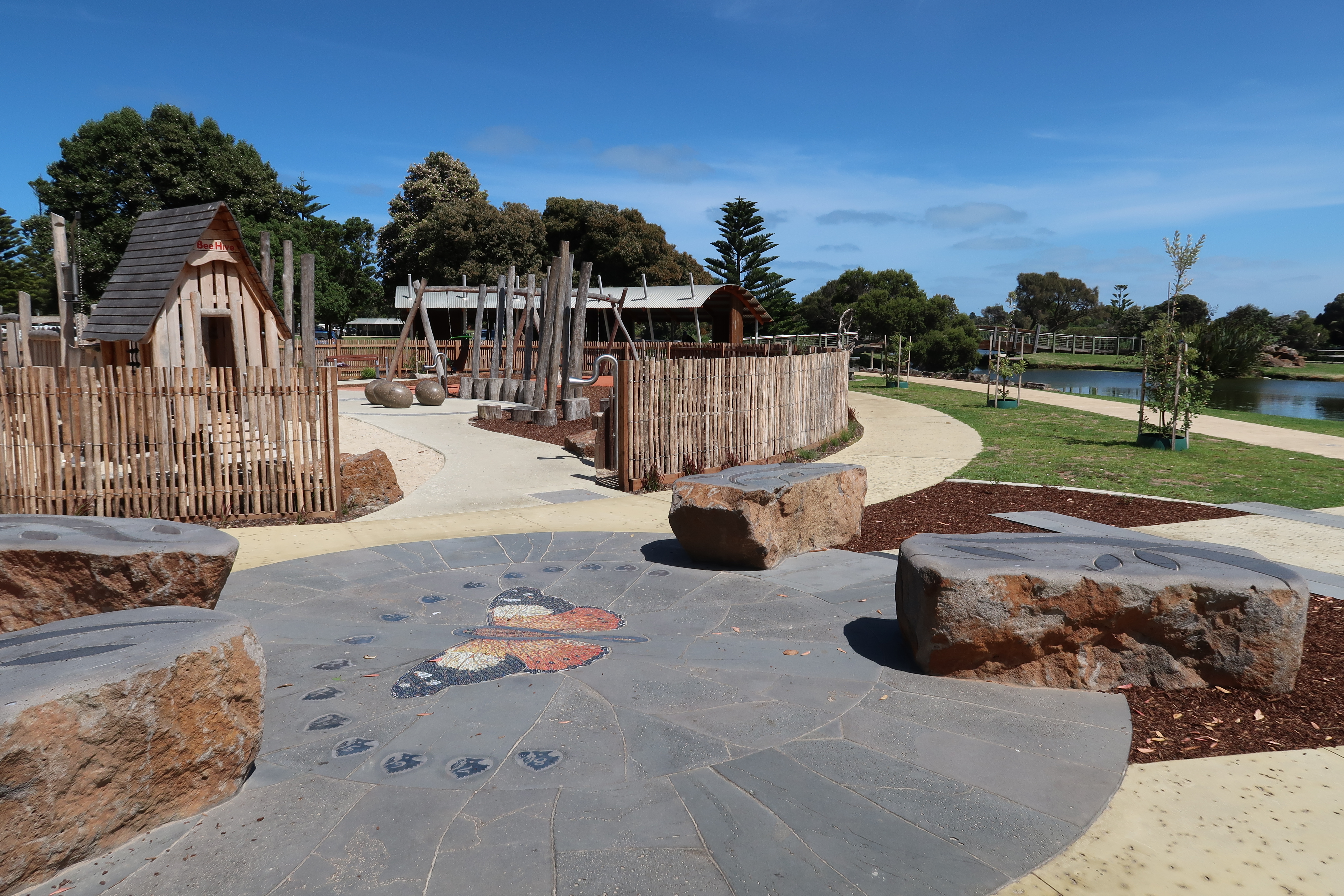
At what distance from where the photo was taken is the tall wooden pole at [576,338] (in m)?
17.0

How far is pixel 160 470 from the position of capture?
8.27m

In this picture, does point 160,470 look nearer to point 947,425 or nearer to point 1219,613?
point 1219,613

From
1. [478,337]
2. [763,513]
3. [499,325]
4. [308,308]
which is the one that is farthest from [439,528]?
[478,337]

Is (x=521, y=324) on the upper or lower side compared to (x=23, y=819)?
upper

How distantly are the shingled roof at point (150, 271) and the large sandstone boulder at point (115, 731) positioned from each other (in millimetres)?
9613

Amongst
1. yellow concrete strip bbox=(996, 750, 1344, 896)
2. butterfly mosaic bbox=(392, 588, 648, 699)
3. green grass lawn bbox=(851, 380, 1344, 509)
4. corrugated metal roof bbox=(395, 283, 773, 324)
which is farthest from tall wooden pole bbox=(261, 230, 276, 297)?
yellow concrete strip bbox=(996, 750, 1344, 896)

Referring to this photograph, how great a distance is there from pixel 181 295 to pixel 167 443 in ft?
15.0

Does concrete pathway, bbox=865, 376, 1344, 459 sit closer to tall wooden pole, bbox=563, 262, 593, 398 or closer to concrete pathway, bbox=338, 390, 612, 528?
tall wooden pole, bbox=563, 262, 593, 398

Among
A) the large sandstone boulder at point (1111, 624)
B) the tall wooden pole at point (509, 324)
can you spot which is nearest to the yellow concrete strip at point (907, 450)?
the large sandstone boulder at point (1111, 624)

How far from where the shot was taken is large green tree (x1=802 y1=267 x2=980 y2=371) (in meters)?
44.6

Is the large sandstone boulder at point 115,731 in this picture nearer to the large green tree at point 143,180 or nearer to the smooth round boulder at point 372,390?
the smooth round boulder at point 372,390

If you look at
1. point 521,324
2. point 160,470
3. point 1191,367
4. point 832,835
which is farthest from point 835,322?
point 832,835

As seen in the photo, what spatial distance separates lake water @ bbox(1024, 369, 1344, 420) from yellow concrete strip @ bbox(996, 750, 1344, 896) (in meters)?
23.3

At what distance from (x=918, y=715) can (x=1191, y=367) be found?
42.7ft
